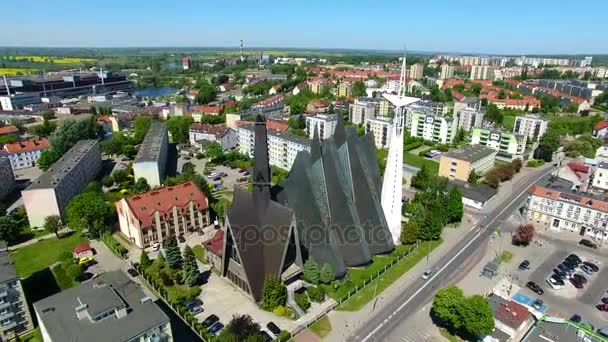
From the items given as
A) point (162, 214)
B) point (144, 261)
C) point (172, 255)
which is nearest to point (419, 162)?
point (162, 214)

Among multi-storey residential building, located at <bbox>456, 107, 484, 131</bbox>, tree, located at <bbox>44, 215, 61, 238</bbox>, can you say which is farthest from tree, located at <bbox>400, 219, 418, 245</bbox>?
multi-storey residential building, located at <bbox>456, 107, 484, 131</bbox>

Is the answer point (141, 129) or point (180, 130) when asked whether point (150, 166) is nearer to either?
point (180, 130)

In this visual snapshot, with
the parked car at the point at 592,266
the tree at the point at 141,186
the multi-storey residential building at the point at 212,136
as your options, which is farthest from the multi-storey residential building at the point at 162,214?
the parked car at the point at 592,266

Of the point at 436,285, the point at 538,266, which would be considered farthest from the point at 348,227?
the point at 538,266

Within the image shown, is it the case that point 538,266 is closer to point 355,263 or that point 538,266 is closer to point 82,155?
point 355,263

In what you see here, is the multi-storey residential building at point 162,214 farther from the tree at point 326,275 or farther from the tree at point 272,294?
the tree at point 326,275

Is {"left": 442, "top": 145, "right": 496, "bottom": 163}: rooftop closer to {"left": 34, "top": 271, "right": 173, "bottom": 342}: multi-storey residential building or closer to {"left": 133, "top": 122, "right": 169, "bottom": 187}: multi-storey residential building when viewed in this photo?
{"left": 133, "top": 122, "right": 169, "bottom": 187}: multi-storey residential building

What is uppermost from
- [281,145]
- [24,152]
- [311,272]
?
[281,145]
